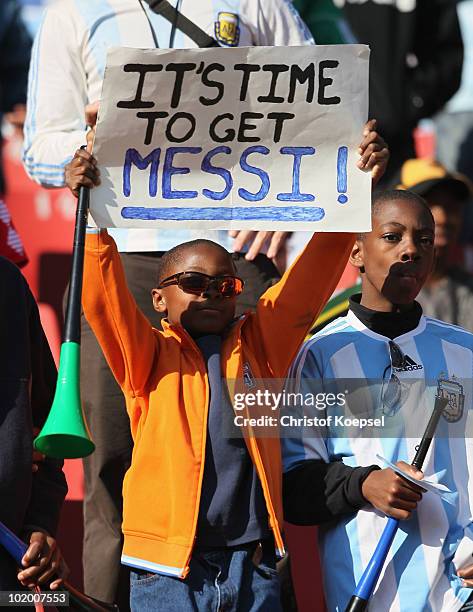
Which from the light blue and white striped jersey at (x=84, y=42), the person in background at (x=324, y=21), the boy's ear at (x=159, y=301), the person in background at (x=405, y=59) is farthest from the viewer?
the person in background at (x=405, y=59)

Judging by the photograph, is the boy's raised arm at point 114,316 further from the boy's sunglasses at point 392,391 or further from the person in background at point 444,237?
the person in background at point 444,237

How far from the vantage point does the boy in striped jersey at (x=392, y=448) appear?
3.69 metres

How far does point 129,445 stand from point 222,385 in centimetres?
55

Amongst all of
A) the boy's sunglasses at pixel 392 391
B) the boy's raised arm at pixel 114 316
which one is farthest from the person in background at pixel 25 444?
the boy's sunglasses at pixel 392 391

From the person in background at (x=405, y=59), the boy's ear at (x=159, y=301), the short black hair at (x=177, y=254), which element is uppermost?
the person in background at (x=405, y=59)

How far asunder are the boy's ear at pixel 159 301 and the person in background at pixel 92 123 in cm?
25

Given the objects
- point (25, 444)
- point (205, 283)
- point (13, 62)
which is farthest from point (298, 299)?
point (13, 62)

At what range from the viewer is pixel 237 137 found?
3768 mm

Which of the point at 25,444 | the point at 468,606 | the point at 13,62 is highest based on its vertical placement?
the point at 13,62

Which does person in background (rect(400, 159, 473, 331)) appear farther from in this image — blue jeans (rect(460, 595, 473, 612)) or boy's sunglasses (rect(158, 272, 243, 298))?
blue jeans (rect(460, 595, 473, 612))

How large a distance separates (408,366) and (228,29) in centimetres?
129

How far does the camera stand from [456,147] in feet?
28.4

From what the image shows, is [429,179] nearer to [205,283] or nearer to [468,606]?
[205,283]

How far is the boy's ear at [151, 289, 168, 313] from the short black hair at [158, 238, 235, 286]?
3 centimetres
